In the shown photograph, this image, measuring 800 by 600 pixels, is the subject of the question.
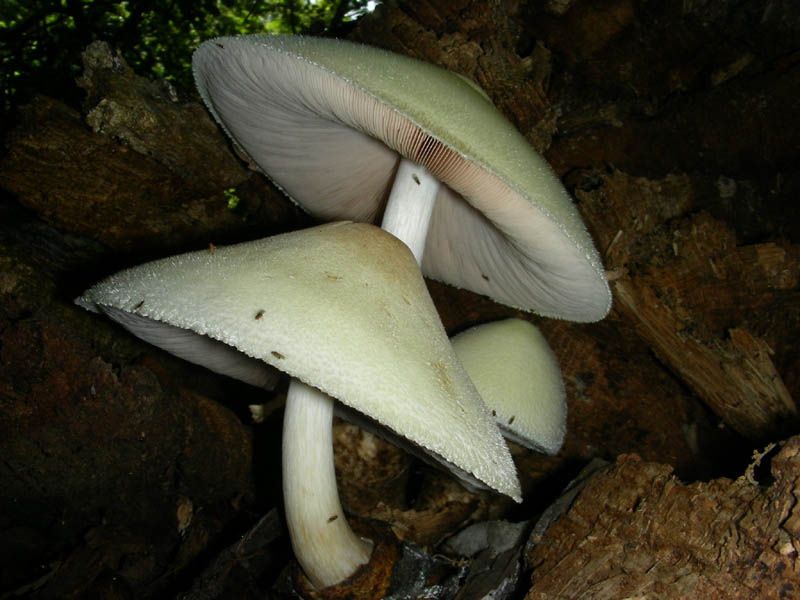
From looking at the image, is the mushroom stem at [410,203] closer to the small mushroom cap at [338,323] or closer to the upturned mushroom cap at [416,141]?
the upturned mushroom cap at [416,141]

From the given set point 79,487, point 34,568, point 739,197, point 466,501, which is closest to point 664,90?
point 739,197

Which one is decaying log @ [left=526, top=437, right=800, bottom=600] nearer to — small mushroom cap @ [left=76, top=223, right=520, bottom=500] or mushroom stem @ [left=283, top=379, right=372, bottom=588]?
small mushroom cap @ [left=76, top=223, right=520, bottom=500]

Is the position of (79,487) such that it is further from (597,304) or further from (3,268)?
(597,304)

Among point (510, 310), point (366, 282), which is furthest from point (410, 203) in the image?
point (510, 310)

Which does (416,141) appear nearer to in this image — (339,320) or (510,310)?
(339,320)

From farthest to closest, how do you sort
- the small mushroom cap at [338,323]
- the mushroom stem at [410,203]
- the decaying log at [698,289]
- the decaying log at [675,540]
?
the decaying log at [698,289], the mushroom stem at [410,203], the decaying log at [675,540], the small mushroom cap at [338,323]

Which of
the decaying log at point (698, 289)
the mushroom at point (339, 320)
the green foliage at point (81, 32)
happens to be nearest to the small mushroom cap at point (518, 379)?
the decaying log at point (698, 289)
